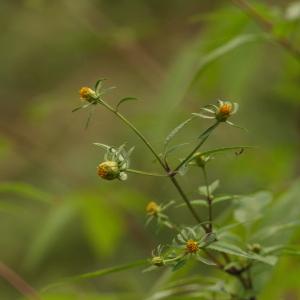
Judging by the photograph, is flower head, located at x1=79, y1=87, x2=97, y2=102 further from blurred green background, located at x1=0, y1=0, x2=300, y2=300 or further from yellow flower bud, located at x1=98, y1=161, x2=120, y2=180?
blurred green background, located at x1=0, y1=0, x2=300, y2=300

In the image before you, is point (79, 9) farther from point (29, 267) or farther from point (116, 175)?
point (116, 175)

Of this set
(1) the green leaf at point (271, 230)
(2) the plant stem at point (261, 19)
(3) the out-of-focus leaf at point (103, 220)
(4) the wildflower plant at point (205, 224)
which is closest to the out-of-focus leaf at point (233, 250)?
(4) the wildflower plant at point (205, 224)

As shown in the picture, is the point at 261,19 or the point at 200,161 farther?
the point at 261,19

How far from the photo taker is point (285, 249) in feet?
2.91

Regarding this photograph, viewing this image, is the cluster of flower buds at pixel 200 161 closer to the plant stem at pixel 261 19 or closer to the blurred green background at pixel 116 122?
the blurred green background at pixel 116 122

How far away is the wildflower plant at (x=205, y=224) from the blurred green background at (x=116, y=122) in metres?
0.06

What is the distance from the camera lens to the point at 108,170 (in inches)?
28.4

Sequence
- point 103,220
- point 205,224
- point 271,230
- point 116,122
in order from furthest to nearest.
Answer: point 116,122, point 103,220, point 271,230, point 205,224

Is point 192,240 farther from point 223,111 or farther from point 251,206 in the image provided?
point 251,206

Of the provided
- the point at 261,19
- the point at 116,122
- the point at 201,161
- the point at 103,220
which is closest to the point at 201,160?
the point at 201,161

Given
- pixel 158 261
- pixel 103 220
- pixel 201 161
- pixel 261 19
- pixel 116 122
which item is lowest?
pixel 158 261

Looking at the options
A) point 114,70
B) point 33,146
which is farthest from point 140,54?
point 114,70

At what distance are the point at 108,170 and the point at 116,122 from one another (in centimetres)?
254

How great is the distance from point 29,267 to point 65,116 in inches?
45.7
